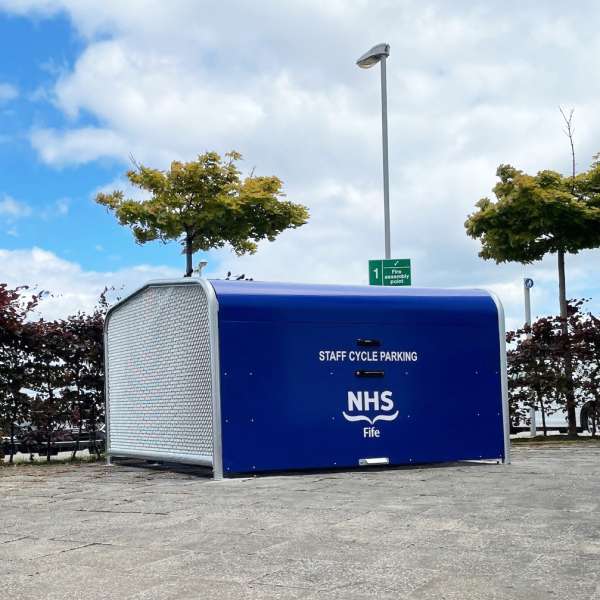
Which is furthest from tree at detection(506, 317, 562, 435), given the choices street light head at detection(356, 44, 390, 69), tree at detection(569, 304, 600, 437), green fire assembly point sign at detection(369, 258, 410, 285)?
street light head at detection(356, 44, 390, 69)

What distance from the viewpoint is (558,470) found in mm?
9000

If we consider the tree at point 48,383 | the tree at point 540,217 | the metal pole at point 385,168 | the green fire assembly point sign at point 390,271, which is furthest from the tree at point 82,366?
the tree at point 540,217

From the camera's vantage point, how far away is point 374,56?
18.1 metres

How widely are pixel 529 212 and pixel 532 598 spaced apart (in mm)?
16057

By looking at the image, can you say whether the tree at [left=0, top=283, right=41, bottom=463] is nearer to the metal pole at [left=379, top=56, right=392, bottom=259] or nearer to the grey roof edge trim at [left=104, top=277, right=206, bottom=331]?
the grey roof edge trim at [left=104, top=277, right=206, bottom=331]

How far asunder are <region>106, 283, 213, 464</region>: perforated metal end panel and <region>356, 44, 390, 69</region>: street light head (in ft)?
30.2

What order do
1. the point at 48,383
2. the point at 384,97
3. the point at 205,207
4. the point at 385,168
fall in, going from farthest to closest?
the point at 205,207
the point at 384,97
the point at 385,168
the point at 48,383

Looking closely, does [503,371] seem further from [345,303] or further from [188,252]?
[188,252]

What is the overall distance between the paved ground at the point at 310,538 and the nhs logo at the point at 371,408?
816 mm

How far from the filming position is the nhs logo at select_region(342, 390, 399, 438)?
9.32 m

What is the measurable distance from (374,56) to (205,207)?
352 inches

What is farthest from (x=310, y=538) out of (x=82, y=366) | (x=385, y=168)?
(x=385, y=168)

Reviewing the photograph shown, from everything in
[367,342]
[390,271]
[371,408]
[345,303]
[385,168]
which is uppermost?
[385,168]

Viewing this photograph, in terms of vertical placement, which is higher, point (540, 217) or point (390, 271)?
point (540, 217)
